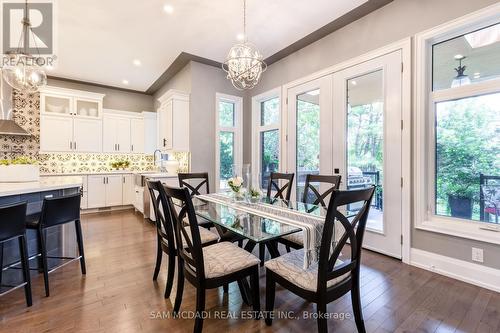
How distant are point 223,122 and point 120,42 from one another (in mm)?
2233

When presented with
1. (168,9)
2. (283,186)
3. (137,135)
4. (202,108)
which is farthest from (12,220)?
(137,135)

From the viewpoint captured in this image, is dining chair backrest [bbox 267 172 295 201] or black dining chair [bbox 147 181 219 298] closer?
black dining chair [bbox 147 181 219 298]

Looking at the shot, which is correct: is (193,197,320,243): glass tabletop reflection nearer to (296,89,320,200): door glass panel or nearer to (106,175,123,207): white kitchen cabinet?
(296,89,320,200): door glass panel

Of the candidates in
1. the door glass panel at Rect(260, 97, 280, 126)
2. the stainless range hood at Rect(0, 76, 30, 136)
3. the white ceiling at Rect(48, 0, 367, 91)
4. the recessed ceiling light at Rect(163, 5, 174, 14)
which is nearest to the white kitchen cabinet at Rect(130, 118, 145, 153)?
the white ceiling at Rect(48, 0, 367, 91)

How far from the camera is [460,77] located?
246 centimetres

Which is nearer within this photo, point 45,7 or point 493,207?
point 493,207

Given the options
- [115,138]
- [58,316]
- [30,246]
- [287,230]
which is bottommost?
[58,316]

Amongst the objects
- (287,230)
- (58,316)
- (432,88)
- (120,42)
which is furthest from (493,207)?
(120,42)

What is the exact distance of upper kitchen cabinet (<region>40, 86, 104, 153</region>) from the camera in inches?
203

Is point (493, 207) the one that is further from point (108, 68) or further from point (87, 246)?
point (108, 68)

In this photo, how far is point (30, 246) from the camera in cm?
242

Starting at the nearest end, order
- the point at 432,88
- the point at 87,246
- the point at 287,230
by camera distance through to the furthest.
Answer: the point at 287,230
the point at 432,88
the point at 87,246

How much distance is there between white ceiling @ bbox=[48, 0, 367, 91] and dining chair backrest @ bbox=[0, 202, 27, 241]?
2619 mm

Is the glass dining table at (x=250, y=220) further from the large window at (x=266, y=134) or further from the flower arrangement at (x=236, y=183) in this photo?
the large window at (x=266, y=134)
